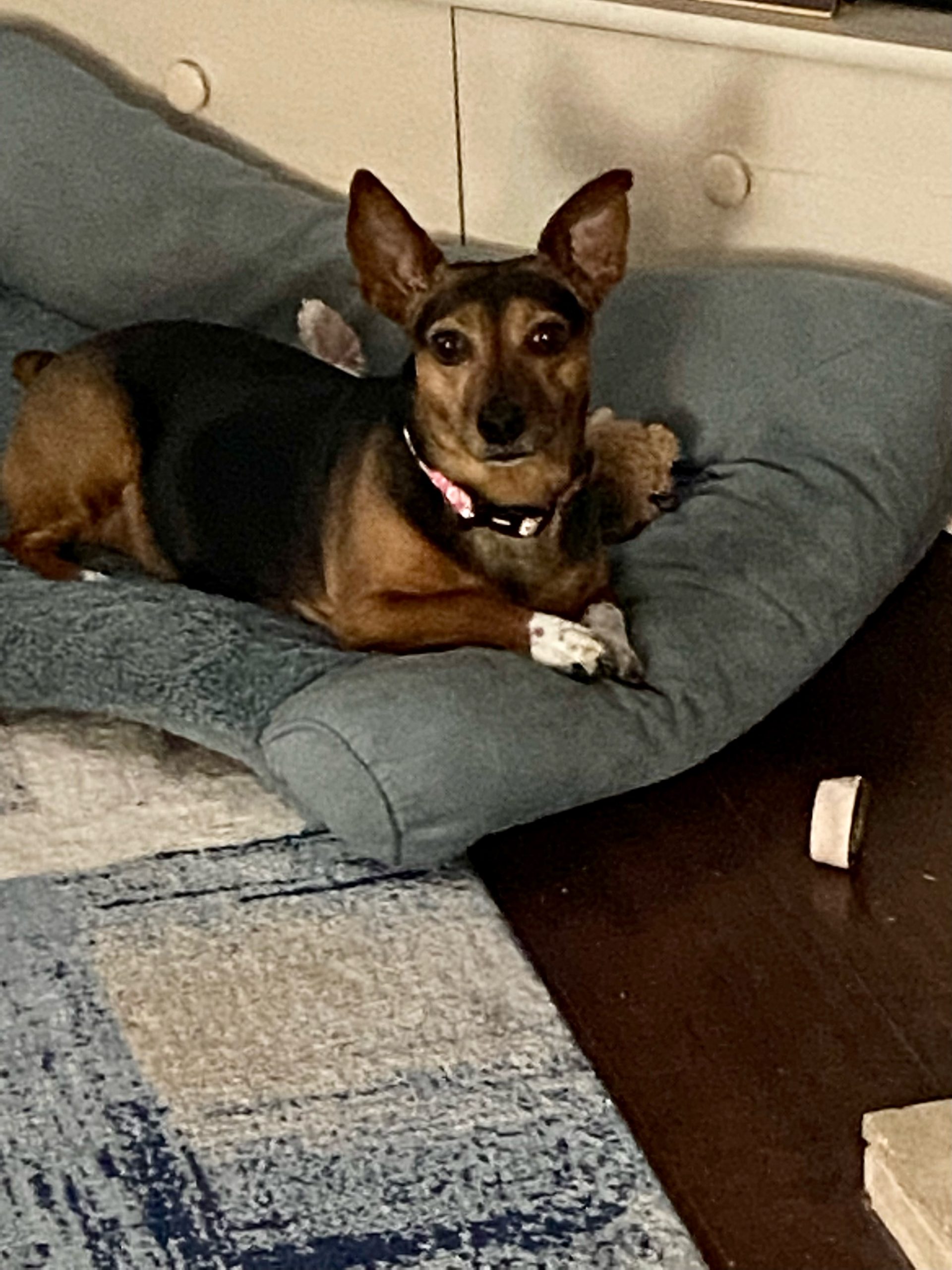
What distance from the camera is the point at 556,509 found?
2254 millimetres

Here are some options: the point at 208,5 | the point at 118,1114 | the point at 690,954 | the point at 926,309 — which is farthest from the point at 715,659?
the point at 208,5

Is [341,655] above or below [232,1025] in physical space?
above

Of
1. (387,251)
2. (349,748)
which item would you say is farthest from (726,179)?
(349,748)

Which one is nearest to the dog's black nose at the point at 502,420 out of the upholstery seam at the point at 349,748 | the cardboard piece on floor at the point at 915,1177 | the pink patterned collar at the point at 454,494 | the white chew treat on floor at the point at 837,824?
the pink patterned collar at the point at 454,494

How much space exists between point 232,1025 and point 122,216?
5.38 ft

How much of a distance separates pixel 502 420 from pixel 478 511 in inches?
5.4

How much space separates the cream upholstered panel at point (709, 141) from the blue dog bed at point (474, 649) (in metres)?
0.11

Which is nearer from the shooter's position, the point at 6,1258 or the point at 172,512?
the point at 6,1258

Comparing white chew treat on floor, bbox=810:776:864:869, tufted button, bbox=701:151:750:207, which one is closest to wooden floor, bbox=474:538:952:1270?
white chew treat on floor, bbox=810:776:864:869

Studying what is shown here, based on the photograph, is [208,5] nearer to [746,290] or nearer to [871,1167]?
[746,290]

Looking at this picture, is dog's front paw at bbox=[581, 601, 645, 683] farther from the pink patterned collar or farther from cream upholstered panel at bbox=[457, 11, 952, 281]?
cream upholstered panel at bbox=[457, 11, 952, 281]

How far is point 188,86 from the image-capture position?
10.7ft

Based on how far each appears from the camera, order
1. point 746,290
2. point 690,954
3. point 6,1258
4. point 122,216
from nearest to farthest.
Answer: point 6,1258 < point 690,954 < point 746,290 < point 122,216

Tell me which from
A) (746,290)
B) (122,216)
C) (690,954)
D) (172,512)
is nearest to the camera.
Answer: (690,954)
